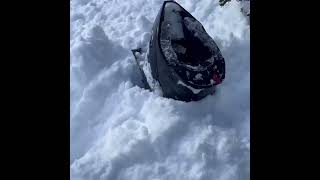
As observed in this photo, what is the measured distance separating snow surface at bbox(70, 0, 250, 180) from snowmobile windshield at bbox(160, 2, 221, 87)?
57 centimetres

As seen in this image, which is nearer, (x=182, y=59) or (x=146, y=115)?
(x=182, y=59)

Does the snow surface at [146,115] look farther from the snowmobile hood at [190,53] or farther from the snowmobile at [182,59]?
the snowmobile hood at [190,53]

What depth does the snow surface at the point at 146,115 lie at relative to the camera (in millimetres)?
4520

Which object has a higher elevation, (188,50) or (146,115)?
(188,50)

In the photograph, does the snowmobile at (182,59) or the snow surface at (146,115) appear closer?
the snow surface at (146,115)

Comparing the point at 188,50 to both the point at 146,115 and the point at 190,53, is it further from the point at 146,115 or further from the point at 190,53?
the point at 146,115

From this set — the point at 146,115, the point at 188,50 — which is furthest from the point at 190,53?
the point at 146,115

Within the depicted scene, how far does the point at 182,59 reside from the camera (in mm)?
4645

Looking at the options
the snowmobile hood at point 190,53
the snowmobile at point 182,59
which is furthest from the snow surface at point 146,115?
the snowmobile hood at point 190,53

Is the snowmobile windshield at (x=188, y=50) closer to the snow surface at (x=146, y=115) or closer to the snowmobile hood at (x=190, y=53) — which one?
the snowmobile hood at (x=190, y=53)

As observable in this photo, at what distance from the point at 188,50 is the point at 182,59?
16cm
